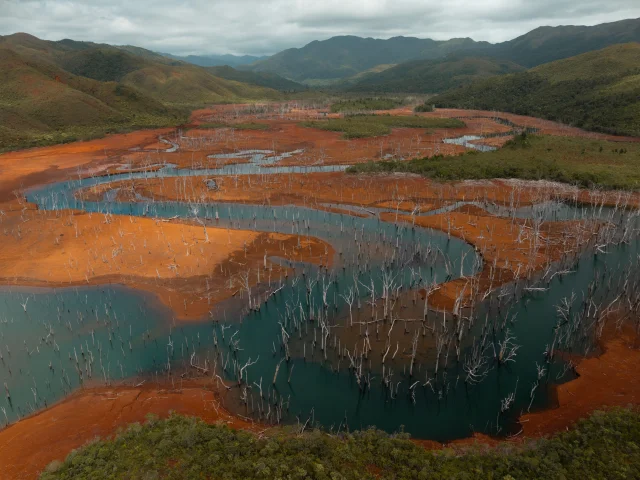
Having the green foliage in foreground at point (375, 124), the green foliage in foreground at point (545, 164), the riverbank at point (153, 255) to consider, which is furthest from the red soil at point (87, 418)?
the green foliage in foreground at point (375, 124)

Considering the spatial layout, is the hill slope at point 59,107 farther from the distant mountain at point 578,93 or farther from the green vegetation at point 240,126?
the distant mountain at point 578,93

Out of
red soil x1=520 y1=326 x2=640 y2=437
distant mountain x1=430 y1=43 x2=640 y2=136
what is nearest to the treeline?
distant mountain x1=430 y1=43 x2=640 y2=136

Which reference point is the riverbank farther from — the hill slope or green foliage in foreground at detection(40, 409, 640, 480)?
the hill slope

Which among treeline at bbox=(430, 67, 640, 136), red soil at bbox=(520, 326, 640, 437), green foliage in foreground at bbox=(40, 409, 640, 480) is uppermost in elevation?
treeline at bbox=(430, 67, 640, 136)

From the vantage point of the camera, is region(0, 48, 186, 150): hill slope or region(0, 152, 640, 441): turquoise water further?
region(0, 48, 186, 150): hill slope

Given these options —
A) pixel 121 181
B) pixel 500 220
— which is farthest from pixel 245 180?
pixel 500 220

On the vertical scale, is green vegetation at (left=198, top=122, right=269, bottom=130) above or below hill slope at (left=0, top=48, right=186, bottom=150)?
below

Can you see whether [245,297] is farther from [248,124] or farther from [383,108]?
[383,108]
